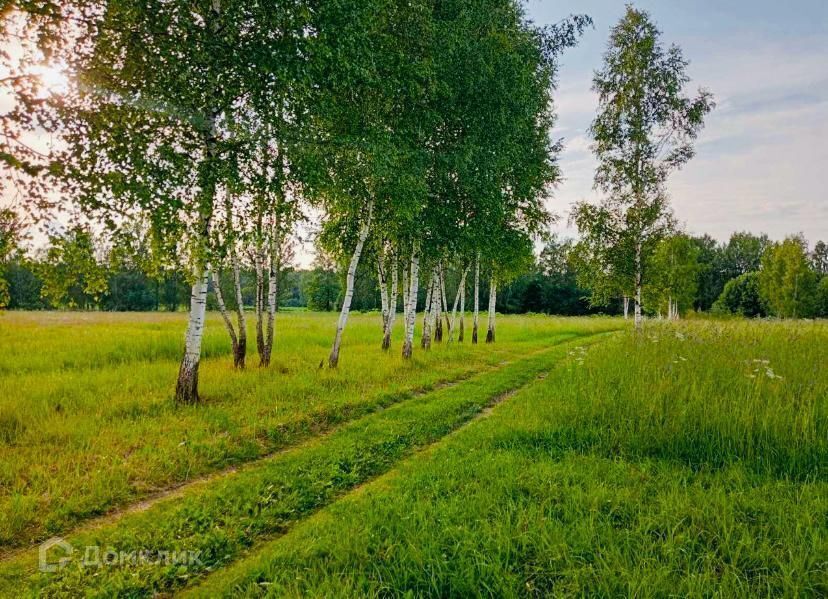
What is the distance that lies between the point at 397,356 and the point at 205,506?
1262cm

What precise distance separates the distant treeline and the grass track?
483 cm

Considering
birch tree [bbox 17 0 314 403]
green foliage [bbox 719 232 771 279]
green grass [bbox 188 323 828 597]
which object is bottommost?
green grass [bbox 188 323 828 597]

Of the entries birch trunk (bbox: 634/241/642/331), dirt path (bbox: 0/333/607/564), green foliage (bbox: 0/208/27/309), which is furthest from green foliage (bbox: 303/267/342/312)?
green foliage (bbox: 0/208/27/309)

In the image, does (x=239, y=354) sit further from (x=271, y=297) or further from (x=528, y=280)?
(x=528, y=280)

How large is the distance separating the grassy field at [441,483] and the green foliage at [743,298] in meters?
77.5

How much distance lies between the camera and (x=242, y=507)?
17.6 feet

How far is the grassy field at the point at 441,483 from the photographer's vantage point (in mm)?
3711

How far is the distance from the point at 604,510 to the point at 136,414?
9.15 meters

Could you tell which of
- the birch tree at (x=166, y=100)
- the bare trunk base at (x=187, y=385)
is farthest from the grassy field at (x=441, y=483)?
the birch tree at (x=166, y=100)

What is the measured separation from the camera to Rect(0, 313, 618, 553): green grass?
19.0ft

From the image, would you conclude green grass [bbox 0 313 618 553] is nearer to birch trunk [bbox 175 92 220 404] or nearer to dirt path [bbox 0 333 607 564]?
dirt path [bbox 0 333 607 564]

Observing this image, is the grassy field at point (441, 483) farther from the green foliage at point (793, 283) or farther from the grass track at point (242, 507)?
the green foliage at point (793, 283)

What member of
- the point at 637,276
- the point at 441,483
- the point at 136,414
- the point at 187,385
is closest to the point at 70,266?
the point at 136,414

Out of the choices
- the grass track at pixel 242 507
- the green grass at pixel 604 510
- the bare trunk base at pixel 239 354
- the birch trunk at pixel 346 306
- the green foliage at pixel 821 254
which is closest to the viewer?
the green grass at pixel 604 510
